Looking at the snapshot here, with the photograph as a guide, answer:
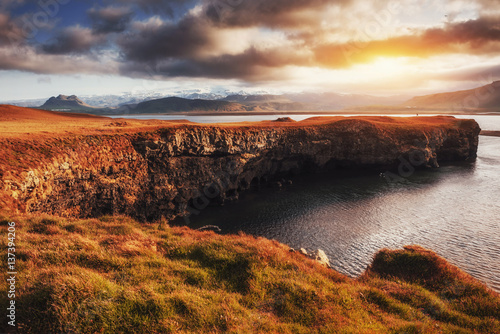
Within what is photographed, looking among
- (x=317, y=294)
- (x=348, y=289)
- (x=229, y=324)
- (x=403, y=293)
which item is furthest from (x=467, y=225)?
(x=229, y=324)

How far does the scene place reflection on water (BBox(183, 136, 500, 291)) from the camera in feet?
100

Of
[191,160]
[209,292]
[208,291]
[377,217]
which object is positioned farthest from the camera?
[191,160]

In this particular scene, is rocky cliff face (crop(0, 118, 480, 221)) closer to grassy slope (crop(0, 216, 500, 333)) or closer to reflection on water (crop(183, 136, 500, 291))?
reflection on water (crop(183, 136, 500, 291))

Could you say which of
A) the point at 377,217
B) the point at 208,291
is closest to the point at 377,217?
the point at 377,217

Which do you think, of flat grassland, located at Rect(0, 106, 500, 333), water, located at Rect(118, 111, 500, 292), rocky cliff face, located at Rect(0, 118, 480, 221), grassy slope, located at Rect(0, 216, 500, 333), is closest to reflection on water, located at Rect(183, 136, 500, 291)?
water, located at Rect(118, 111, 500, 292)

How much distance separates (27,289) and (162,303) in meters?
→ 5.09

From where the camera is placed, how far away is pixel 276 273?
12.8 m

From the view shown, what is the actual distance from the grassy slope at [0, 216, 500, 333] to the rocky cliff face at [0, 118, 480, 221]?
61.5ft

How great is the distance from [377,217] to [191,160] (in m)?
38.0

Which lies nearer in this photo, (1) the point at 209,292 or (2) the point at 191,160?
(1) the point at 209,292

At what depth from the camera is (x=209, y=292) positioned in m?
10.4

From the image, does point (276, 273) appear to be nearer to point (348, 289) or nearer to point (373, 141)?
point (348, 289)

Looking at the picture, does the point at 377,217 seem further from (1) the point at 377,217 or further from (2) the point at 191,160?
(2) the point at 191,160

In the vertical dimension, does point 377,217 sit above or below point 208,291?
below
